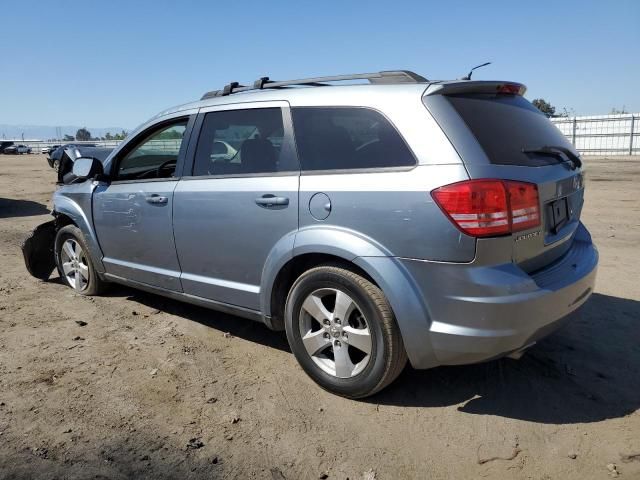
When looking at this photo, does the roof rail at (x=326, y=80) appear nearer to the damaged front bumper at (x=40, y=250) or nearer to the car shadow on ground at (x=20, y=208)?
the damaged front bumper at (x=40, y=250)

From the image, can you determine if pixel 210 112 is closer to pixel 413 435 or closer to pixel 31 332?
pixel 31 332

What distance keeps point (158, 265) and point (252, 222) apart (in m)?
1.22

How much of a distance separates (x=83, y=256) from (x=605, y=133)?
2813 cm

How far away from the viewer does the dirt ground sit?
254 cm

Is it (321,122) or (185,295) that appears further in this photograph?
(185,295)

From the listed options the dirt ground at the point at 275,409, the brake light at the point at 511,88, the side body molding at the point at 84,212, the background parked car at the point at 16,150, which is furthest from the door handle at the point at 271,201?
the background parked car at the point at 16,150

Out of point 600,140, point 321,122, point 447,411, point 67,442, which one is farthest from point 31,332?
point 600,140

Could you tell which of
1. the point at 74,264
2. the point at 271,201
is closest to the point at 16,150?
the point at 74,264

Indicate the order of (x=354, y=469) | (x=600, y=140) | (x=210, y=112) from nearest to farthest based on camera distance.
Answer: (x=354, y=469) → (x=210, y=112) → (x=600, y=140)

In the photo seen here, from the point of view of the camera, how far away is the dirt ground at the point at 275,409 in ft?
8.35

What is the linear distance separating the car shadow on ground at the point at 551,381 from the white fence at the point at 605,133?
24121 millimetres

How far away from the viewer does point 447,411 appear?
3.00m

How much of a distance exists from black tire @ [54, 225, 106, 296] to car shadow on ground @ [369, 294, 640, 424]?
327 cm

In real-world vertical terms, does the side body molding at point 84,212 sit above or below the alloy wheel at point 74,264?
above
